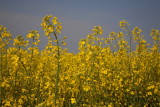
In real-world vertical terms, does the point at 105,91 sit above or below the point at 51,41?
below

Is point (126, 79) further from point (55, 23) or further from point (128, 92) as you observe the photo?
point (55, 23)

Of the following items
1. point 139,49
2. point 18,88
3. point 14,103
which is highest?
point 139,49

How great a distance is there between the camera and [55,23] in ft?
12.0

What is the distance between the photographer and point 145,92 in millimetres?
5223

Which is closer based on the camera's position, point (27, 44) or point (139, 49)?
point (27, 44)

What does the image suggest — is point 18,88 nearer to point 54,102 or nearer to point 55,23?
point 54,102

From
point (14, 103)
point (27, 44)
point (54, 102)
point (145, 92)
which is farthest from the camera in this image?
point (145, 92)

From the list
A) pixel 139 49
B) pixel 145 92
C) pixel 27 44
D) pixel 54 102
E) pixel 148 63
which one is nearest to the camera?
pixel 54 102

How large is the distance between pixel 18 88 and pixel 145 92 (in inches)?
130

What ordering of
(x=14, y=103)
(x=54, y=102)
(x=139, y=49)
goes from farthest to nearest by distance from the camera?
(x=139, y=49) → (x=14, y=103) → (x=54, y=102)

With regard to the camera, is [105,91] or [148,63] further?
[148,63]

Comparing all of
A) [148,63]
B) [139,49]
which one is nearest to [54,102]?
[139,49]

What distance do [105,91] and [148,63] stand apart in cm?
284

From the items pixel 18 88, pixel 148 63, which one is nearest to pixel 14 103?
pixel 18 88
